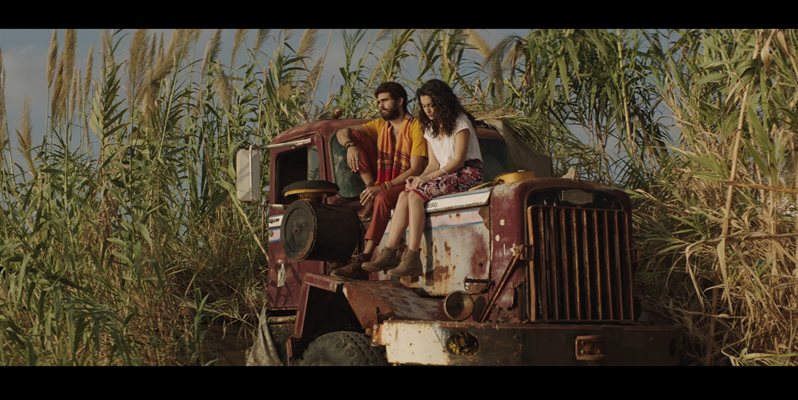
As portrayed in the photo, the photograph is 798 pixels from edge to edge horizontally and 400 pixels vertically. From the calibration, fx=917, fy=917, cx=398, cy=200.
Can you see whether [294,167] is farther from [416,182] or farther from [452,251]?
[452,251]

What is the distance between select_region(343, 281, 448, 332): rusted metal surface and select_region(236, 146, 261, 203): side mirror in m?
1.63

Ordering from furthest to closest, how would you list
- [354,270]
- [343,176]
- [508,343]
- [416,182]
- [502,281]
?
[343,176], [354,270], [416,182], [502,281], [508,343]

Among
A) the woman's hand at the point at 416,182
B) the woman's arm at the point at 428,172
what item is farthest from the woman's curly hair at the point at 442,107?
the woman's hand at the point at 416,182

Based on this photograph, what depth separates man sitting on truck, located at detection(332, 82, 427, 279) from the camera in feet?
20.6

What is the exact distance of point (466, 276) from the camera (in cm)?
587

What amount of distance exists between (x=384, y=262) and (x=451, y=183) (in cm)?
71

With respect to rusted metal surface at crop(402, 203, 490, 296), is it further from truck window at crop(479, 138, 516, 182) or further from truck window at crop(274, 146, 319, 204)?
truck window at crop(274, 146, 319, 204)

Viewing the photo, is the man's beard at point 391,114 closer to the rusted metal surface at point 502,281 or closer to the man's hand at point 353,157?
the man's hand at point 353,157

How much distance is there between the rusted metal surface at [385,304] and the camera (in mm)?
5562

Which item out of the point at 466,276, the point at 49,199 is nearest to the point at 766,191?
the point at 466,276

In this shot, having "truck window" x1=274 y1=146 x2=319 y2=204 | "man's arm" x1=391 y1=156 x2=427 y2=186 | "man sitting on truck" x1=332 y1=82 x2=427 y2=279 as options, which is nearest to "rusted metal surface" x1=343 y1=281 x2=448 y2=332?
"man sitting on truck" x1=332 y1=82 x2=427 y2=279

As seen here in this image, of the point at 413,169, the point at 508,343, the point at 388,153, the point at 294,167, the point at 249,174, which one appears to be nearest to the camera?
the point at 508,343

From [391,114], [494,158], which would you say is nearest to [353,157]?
[391,114]

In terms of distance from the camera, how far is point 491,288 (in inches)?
223
